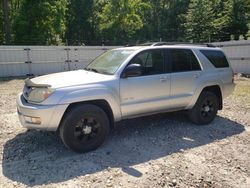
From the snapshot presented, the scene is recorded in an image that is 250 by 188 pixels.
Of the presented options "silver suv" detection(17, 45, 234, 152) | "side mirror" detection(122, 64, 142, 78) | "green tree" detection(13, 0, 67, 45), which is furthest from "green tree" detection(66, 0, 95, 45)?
"side mirror" detection(122, 64, 142, 78)

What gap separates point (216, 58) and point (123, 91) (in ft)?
8.96

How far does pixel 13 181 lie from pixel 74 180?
84cm

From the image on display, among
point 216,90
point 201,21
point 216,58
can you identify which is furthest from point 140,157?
point 201,21

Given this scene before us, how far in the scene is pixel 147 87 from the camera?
5.07m

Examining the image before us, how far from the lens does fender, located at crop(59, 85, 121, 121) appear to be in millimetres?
4293

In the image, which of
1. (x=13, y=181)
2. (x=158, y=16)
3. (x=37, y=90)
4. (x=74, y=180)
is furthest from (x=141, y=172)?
(x=158, y=16)

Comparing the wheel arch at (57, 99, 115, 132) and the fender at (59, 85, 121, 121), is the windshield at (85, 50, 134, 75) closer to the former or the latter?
the fender at (59, 85, 121, 121)

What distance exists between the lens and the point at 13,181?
3.77 m

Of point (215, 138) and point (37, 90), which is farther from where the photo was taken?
point (215, 138)

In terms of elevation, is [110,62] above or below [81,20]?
below

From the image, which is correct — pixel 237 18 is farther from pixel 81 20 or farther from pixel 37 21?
pixel 37 21

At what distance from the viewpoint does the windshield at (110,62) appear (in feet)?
16.4

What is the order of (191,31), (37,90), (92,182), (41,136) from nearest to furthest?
(92,182)
(37,90)
(41,136)
(191,31)

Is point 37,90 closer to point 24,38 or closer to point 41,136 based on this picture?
point 41,136
